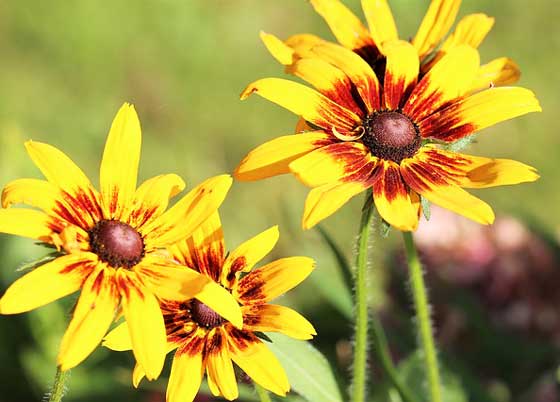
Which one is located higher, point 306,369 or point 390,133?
point 390,133

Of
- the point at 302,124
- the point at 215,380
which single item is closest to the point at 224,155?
the point at 302,124

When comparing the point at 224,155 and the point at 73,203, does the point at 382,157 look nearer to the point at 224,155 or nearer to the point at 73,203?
the point at 73,203

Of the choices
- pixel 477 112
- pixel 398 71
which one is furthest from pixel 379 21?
pixel 477 112

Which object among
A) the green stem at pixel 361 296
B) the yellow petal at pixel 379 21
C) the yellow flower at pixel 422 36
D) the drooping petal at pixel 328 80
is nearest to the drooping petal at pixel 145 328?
the green stem at pixel 361 296

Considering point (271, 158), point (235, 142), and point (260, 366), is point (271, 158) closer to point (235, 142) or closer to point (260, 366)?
point (260, 366)

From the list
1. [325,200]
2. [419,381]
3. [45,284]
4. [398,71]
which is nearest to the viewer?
[45,284]

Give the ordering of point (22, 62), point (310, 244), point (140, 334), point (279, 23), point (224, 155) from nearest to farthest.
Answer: point (140, 334) < point (310, 244) < point (224, 155) < point (22, 62) < point (279, 23)
